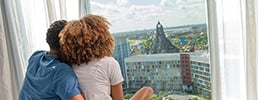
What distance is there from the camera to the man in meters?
1.34

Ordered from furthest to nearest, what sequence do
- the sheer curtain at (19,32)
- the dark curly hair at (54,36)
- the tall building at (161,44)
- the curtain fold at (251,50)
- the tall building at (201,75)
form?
the sheer curtain at (19,32), the tall building at (161,44), the tall building at (201,75), the curtain fold at (251,50), the dark curly hair at (54,36)

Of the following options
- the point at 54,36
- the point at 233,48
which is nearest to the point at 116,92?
the point at 54,36

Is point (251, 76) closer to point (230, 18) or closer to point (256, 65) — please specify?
point (256, 65)

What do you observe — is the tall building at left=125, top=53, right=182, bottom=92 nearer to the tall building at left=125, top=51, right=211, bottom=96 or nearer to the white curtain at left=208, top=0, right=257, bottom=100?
the tall building at left=125, top=51, right=211, bottom=96

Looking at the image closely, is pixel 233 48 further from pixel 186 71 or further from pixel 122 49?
pixel 122 49

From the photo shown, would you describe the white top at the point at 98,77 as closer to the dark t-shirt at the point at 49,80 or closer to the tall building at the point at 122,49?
the dark t-shirt at the point at 49,80

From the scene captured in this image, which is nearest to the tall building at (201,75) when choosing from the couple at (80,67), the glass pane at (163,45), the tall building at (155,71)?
the glass pane at (163,45)

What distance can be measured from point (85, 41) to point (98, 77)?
0.61 feet

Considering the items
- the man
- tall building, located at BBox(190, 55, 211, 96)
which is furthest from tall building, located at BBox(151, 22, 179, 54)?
the man

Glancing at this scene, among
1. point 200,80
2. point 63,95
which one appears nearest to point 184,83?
point 200,80

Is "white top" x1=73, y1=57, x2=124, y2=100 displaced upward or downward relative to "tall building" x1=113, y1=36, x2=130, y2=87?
downward

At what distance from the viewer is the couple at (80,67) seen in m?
1.36

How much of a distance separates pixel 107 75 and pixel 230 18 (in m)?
0.79

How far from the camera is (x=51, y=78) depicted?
1.37 m
